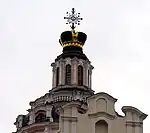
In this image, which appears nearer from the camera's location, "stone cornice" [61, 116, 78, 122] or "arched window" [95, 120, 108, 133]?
"stone cornice" [61, 116, 78, 122]

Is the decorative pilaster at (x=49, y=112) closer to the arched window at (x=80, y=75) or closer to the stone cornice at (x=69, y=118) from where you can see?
the arched window at (x=80, y=75)

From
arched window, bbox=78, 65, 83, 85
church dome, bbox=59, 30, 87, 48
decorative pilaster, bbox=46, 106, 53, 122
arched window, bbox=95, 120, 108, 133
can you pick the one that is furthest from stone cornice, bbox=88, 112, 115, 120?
church dome, bbox=59, 30, 87, 48

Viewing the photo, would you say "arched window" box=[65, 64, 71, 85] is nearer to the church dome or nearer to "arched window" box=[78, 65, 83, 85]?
"arched window" box=[78, 65, 83, 85]

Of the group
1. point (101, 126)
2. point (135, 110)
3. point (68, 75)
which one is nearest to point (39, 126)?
point (68, 75)

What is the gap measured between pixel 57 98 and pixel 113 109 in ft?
41.5

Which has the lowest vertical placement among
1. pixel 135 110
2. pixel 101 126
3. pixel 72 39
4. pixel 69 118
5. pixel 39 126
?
pixel 101 126

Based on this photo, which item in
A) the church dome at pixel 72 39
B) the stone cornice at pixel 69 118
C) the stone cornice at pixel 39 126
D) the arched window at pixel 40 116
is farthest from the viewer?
the church dome at pixel 72 39

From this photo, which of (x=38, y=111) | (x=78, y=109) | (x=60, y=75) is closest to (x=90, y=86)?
(x=60, y=75)

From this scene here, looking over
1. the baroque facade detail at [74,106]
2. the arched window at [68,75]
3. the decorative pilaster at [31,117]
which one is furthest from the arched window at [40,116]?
the arched window at [68,75]

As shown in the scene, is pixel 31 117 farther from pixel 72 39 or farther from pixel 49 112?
pixel 72 39

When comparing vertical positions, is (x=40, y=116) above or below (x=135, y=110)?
above

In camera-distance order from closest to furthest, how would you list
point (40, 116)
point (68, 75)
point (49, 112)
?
point (49, 112)
point (40, 116)
point (68, 75)

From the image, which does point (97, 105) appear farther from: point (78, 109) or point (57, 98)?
point (57, 98)

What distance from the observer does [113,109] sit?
3030cm
